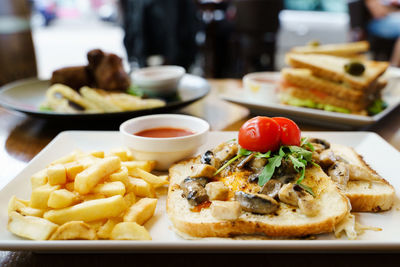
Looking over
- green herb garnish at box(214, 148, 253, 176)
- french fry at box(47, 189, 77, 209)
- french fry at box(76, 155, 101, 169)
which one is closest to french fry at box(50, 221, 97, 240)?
french fry at box(47, 189, 77, 209)

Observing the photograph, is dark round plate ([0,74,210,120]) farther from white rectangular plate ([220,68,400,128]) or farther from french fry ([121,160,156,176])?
french fry ([121,160,156,176])

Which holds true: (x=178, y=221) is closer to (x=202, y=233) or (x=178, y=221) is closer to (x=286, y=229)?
(x=202, y=233)

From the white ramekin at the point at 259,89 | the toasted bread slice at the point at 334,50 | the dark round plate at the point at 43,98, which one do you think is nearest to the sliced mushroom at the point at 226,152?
the dark round plate at the point at 43,98

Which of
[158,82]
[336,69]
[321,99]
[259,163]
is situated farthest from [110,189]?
[336,69]

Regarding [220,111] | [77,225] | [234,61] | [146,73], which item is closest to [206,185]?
[77,225]

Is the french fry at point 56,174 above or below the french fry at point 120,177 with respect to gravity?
above

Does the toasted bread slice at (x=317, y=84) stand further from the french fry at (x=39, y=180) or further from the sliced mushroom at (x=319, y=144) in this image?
the french fry at (x=39, y=180)

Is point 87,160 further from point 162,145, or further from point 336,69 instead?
point 336,69
